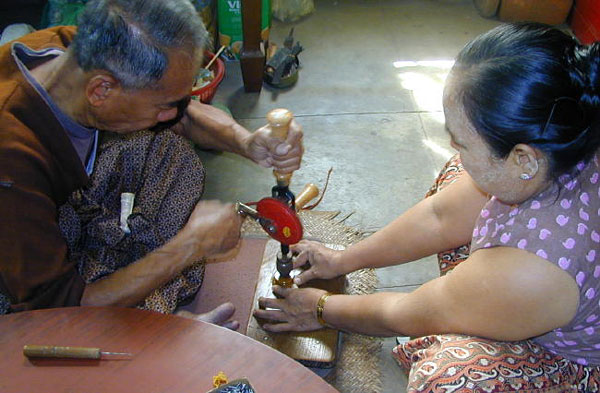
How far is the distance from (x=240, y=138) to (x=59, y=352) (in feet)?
A: 3.28

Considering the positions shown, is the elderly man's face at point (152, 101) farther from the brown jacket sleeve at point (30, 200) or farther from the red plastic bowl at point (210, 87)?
the red plastic bowl at point (210, 87)

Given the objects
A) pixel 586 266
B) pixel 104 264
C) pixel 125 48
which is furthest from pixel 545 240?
pixel 104 264

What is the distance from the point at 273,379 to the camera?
1.02 m

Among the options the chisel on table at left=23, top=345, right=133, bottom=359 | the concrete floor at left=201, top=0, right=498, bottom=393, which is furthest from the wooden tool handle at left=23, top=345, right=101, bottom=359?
the concrete floor at left=201, top=0, right=498, bottom=393

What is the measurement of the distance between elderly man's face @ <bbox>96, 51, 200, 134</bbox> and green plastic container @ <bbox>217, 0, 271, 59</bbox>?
6.55ft

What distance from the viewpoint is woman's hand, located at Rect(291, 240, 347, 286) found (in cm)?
191

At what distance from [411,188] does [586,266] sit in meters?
1.51

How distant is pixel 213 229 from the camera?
4.91 feet

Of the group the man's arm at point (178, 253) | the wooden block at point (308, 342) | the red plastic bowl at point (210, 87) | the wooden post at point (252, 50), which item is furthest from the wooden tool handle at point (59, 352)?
the wooden post at point (252, 50)

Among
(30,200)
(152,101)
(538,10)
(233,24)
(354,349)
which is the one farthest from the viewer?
(538,10)

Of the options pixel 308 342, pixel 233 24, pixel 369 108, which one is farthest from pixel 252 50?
pixel 308 342

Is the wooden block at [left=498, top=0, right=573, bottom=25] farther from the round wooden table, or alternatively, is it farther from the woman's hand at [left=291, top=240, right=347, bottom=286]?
the round wooden table

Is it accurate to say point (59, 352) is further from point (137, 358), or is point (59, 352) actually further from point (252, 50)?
point (252, 50)

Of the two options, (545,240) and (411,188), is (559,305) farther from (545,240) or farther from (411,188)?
(411,188)
